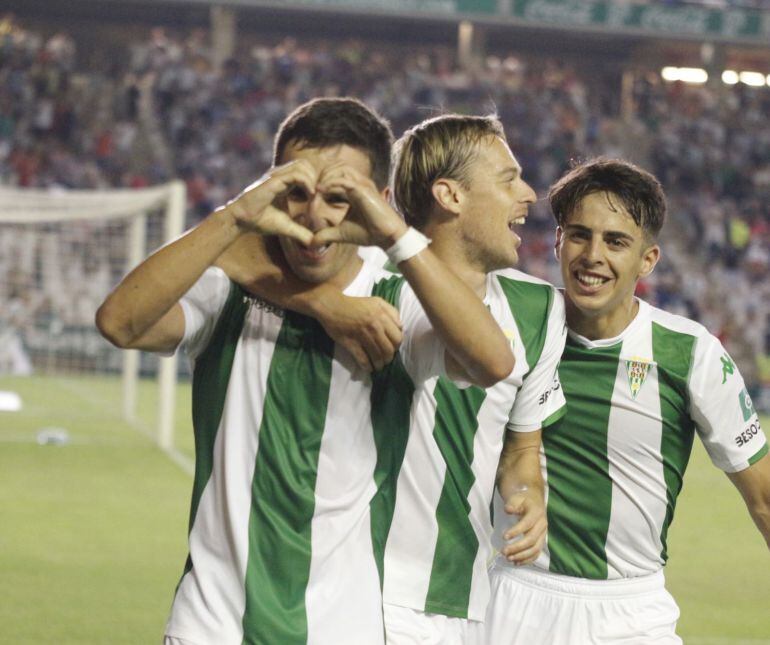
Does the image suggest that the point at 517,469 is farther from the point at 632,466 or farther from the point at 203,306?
the point at 203,306

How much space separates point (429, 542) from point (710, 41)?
100 ft

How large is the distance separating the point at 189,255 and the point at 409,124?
27849 millimetres

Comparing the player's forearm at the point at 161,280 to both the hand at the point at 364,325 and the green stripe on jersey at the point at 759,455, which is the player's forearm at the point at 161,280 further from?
the green stripe on jersey at the point at 759,455

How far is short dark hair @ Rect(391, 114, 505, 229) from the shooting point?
2.90 metres

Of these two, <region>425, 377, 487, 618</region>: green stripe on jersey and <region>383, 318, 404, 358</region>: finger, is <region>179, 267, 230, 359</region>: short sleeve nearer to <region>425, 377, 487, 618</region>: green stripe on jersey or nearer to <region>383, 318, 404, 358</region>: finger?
<region>383, 318, 404, 358</region>: finger

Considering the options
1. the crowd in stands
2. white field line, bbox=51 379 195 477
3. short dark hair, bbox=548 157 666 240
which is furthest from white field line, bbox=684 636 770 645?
the crowd in stands

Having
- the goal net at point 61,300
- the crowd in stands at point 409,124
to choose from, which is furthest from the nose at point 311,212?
the crowd in stands at point 409,124

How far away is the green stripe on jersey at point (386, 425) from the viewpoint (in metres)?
2.74

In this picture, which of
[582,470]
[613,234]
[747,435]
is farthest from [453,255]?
[747,435]

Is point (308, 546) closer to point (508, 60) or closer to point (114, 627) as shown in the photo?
point (114, 627)

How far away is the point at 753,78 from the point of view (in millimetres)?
34031

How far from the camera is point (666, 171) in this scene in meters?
29.8

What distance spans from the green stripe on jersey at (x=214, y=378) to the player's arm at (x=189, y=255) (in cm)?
22

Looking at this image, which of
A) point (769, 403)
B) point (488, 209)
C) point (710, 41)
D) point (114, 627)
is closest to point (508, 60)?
point (710, 41)
